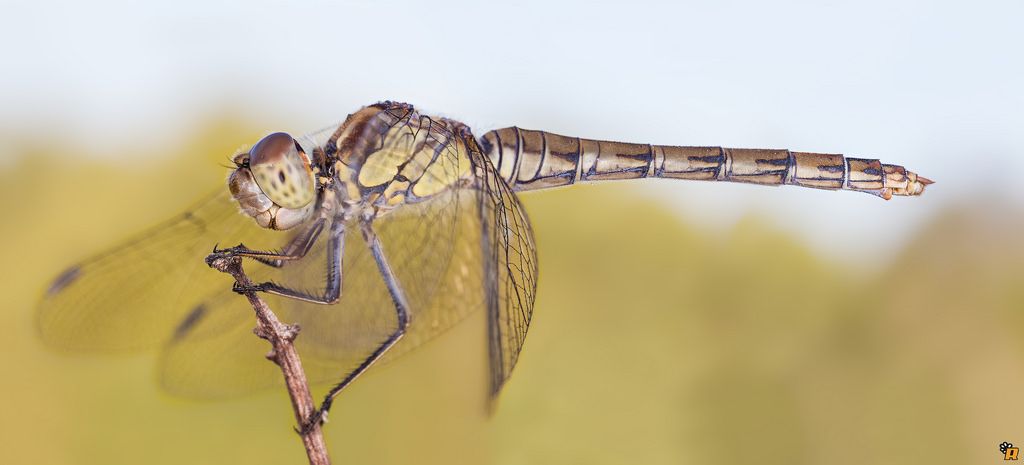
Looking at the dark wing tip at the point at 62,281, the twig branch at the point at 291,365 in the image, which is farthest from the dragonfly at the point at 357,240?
the twig branch at the point at 291,365

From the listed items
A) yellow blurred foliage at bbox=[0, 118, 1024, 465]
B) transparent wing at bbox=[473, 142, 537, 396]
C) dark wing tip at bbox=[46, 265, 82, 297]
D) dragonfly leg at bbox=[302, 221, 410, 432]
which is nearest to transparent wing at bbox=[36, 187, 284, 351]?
dark wing tip at bbox=[46, 265, 82, 297]

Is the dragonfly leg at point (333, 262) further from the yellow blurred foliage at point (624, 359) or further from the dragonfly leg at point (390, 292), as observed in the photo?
the yellow blurred foliage at point (624, 359)

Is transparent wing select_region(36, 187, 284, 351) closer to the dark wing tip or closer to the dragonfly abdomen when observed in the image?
the dark wing tip

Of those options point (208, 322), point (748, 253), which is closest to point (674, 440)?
point (748, 253)

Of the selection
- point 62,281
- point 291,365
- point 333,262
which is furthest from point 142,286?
point 291,365

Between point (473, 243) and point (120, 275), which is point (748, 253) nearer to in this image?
point (473, 243)

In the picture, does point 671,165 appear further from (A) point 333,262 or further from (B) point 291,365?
(B) point 291,365
